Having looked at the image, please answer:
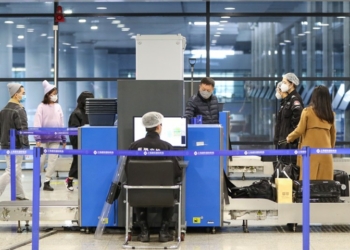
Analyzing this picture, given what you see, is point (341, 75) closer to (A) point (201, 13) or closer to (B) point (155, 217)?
(A) point (201, 13)

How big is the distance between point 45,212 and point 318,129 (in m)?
3.00

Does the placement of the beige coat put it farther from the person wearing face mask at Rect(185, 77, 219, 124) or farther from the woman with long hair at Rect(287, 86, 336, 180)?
the person wearing face mask at Rect(185, 77, 219, 124)

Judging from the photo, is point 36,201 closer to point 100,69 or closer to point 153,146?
point 153,146

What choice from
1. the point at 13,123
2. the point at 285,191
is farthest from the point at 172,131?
the point at 13,123

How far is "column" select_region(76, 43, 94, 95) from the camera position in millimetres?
15188

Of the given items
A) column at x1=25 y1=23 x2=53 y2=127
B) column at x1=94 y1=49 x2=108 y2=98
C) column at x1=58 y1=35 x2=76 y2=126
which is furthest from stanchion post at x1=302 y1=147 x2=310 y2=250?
column at x1=25 y1=23 x2=53 y2=127

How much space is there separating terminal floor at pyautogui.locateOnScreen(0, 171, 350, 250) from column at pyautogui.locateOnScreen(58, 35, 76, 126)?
23.3 ft

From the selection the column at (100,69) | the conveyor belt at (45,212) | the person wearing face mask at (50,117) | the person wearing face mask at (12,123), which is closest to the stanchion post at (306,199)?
the conveyor belt at (45,212)

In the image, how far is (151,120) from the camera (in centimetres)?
693

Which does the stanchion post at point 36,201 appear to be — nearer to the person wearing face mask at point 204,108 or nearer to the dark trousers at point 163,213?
the dark trousers at point 163,213

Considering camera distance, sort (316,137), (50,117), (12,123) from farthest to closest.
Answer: (50,117), (12,123), (316,137)

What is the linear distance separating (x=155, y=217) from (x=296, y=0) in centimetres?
774

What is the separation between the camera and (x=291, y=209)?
298 inches

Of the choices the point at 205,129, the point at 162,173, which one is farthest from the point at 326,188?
the point at 162,173
